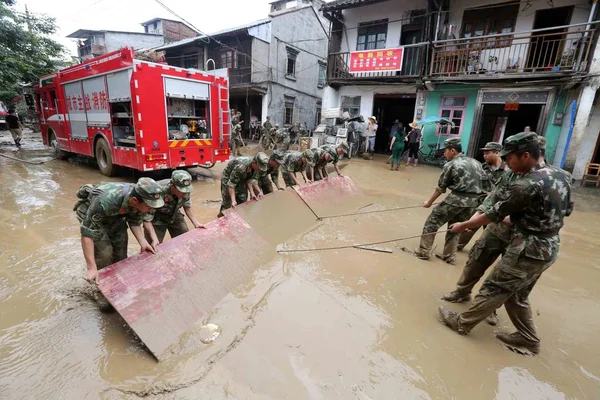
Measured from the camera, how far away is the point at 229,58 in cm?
1623

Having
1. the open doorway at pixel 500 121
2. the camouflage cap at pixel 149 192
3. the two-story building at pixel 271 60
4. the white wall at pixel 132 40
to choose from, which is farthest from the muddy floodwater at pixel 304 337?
the white wall at pixel 132 40

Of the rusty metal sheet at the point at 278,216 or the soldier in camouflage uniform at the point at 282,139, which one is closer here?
the rusty metal sheet at the point at 278,216

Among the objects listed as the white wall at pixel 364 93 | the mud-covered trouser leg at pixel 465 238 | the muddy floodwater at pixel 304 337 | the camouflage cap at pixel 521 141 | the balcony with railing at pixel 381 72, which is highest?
the balcony with railing at pixel 381 72

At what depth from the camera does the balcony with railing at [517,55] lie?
8.10 m

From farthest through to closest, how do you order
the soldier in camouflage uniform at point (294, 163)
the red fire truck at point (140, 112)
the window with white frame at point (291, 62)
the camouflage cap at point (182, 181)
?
1. the window with white frame at point (291, 62)
2. the red fire truck at point (140, 112)
3. the soldier in camouflage uniform at point (294, 163)
4. the camouflage cap at point (182, 181)

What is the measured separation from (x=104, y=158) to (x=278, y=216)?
569 centimetres

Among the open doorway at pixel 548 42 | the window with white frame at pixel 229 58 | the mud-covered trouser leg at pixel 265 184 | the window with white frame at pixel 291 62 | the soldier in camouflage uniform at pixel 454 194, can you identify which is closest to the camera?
the soldier in camouflage uniform at pixel 454 194

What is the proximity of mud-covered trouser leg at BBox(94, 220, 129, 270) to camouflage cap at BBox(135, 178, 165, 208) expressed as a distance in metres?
0.65

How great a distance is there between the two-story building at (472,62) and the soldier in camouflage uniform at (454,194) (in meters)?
7.11

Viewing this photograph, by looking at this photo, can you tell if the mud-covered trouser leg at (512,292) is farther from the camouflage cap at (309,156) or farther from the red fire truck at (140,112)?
the red fire truck at (140,112)

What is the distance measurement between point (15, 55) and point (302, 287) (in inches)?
512

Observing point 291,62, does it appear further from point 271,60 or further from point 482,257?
point 482,257

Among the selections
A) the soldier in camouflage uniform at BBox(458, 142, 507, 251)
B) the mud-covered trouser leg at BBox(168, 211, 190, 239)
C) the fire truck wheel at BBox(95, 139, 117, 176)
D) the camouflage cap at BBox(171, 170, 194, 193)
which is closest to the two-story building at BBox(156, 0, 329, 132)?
the fire truck wheel at BBox(95, 139, 117, 176)

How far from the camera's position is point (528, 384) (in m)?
2.04
